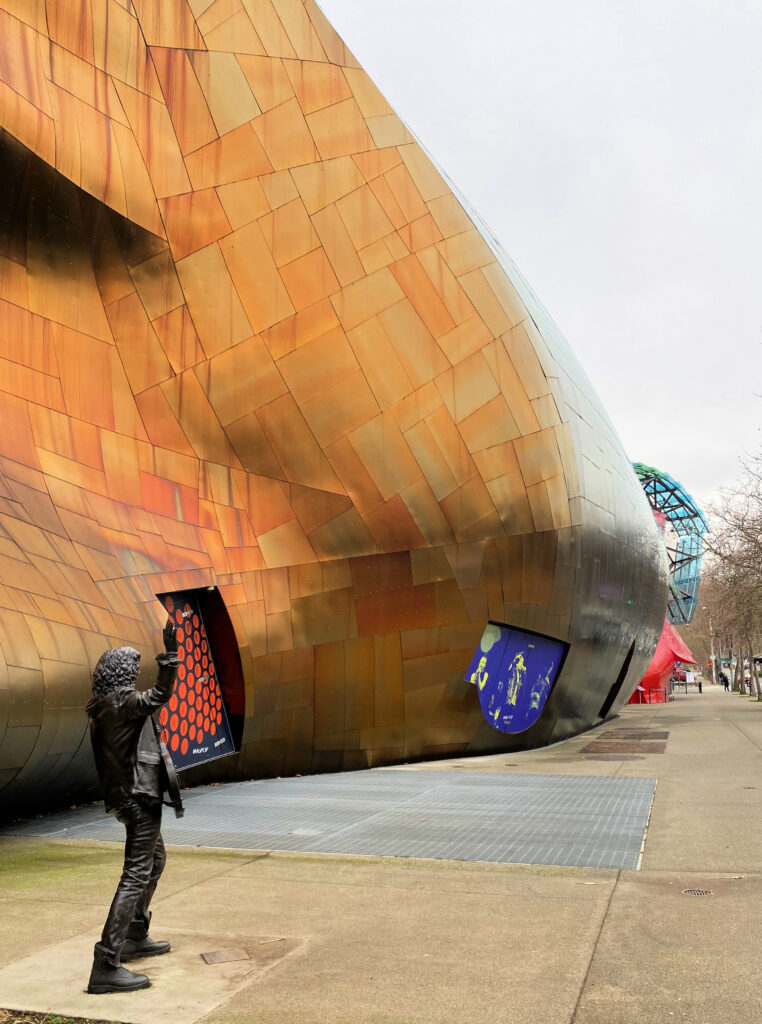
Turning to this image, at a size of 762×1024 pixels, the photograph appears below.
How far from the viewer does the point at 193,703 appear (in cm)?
1102

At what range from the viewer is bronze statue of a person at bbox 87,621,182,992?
434 cm

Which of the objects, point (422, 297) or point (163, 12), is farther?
point (422, 297)

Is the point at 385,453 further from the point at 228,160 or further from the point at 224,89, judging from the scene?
the point at 224,89

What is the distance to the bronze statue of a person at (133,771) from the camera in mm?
4336

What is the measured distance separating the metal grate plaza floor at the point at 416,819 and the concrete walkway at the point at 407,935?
422mm

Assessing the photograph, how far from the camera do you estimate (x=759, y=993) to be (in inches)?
156

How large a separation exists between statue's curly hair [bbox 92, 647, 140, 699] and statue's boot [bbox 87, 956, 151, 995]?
128cm

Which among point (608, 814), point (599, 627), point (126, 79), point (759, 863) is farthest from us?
point (599, 627)

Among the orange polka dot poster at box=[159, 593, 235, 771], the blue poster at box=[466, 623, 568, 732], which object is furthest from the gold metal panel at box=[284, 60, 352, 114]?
the blue poster at box=[466, 623, 568, 732]

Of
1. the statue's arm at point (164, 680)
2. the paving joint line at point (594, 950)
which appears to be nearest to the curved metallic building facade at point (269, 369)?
the statue's arm at point (164, 680)

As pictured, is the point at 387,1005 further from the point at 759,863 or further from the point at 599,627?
the point at 599,627

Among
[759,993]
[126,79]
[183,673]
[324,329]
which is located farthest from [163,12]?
[759,993]

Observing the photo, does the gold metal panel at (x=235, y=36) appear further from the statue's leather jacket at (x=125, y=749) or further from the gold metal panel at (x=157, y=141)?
the statue's leather jacket at (x=125, y=749)

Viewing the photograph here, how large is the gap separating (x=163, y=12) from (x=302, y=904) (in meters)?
11.3
